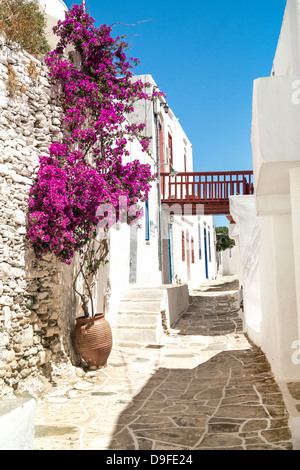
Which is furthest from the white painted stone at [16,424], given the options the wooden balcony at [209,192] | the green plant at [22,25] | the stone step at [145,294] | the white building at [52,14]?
the wooden balcony at [209,192]

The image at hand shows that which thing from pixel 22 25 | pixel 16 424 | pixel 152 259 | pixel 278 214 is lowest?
pixel 16 424

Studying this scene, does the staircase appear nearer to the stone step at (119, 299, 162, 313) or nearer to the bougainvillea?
the stone step at (119, 299, 162, 313)

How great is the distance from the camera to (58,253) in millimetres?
5402

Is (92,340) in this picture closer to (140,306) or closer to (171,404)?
(171,404)

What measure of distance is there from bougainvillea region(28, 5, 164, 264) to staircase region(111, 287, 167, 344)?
2.44 meters

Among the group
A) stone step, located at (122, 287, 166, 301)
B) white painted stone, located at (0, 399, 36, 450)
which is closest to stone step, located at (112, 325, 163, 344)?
stone step, located at (122, 287, 166, 301)

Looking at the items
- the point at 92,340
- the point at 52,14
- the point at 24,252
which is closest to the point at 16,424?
the point at 24,252

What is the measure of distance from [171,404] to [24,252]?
2613 mm

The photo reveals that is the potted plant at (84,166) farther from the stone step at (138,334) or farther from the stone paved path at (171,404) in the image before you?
the stone step at (138,334)

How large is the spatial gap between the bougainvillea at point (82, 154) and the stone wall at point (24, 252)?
20 centimetres

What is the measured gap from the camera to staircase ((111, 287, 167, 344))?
7.94m

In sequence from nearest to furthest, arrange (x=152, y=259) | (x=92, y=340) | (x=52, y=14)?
(x=92, y=340), (x=52, y=14), (x=152, y=259)

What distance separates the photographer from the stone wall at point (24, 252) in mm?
4867

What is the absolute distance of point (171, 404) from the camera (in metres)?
4.70
